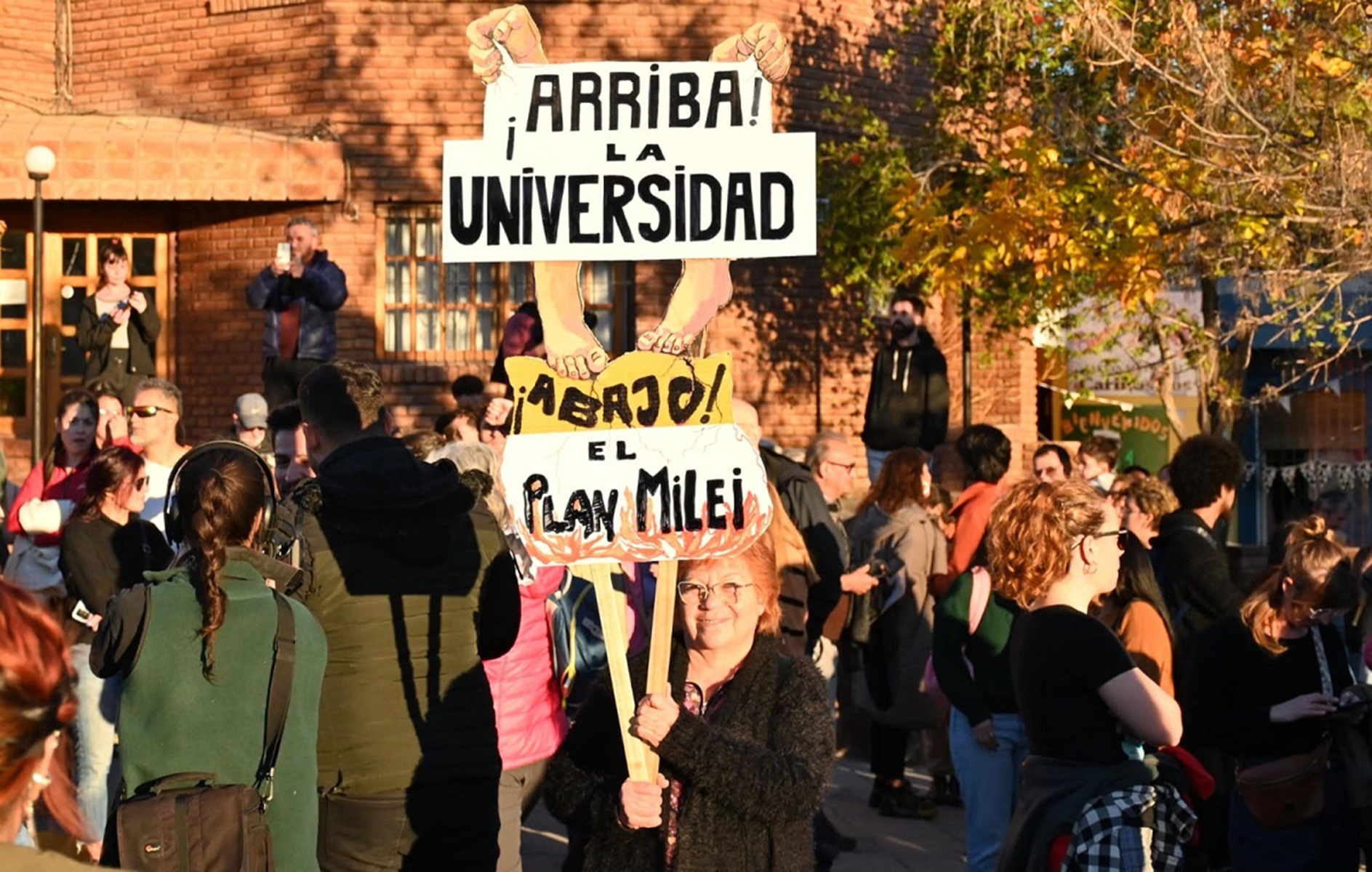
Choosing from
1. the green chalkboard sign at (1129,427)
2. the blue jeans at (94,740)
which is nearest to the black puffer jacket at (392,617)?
the blue jeans at (94,740)

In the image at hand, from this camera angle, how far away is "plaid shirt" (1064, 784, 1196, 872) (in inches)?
202

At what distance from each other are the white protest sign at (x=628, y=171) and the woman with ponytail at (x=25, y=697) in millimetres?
2583

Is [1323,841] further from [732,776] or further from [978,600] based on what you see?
[732,776]

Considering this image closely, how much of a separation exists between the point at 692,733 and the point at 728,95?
1.75 meters

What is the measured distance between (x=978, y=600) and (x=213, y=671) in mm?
3510

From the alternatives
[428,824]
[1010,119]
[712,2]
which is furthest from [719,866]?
[712,2]

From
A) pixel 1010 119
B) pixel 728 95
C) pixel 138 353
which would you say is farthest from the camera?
pixel 1010 119

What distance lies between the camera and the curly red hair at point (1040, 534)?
5.37 metres

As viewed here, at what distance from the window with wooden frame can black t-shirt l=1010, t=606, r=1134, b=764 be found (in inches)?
464

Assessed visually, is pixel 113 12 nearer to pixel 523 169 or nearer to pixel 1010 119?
pixel 1010 119

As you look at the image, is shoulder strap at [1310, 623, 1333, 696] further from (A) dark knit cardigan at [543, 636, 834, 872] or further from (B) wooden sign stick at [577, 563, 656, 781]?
(B) wooden sign stick at [577, 563, 656, 781]

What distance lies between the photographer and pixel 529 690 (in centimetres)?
648

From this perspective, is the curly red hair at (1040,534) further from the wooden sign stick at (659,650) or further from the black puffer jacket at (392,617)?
the black puffer jacket at (392,617)

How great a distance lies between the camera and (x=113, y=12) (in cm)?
1770
